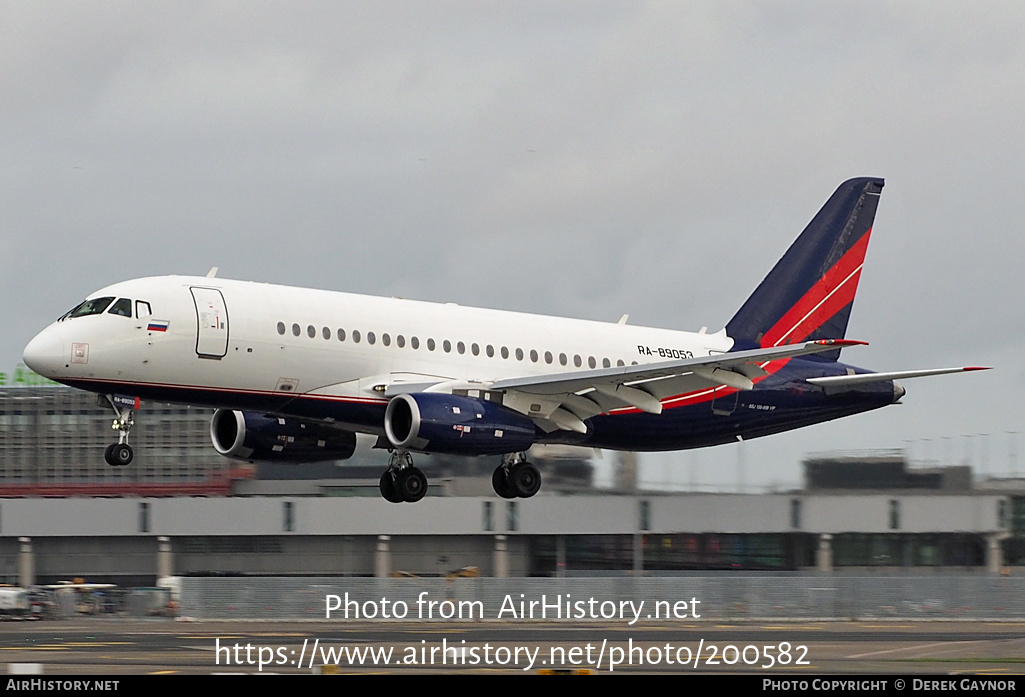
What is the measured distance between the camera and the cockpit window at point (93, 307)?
3588cm

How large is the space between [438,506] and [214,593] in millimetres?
18644

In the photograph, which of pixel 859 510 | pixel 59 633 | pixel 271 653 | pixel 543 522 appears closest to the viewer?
pixel 271 653

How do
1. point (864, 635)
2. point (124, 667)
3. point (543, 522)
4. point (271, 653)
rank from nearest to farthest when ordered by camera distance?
point (124, 667) < point (271, 653) < point (864, 635) < point (543, 522)

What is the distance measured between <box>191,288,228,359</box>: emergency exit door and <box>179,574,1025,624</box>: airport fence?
45.0 feet

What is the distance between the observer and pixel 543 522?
6275 centimetres

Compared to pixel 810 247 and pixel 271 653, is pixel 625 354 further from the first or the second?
pixel 271 653

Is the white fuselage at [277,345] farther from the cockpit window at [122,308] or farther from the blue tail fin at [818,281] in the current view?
the blue tail fin at [818,281]

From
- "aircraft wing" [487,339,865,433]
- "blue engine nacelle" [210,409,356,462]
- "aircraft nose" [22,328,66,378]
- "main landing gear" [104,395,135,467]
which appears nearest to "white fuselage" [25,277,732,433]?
"aircraft nose" [22,328,66,378]

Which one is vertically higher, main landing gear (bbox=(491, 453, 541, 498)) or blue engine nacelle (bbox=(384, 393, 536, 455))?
blue engine nacelle (bbox=(384, 393, 536, 455))

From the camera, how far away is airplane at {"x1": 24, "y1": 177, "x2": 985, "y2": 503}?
35969mm

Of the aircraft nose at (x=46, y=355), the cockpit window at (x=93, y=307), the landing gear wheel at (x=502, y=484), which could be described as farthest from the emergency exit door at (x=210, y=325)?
the landing gear wheel at (x=502, y=484)

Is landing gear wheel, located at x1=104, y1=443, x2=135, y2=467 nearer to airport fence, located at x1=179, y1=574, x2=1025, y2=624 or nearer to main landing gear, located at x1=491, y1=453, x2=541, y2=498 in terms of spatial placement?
main landing gear, located at x1=491, y1=453, x2=541, y2=498

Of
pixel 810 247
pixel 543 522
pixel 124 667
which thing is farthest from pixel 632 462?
pixel 124 667

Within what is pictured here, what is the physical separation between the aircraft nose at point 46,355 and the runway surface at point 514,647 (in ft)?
21.0
